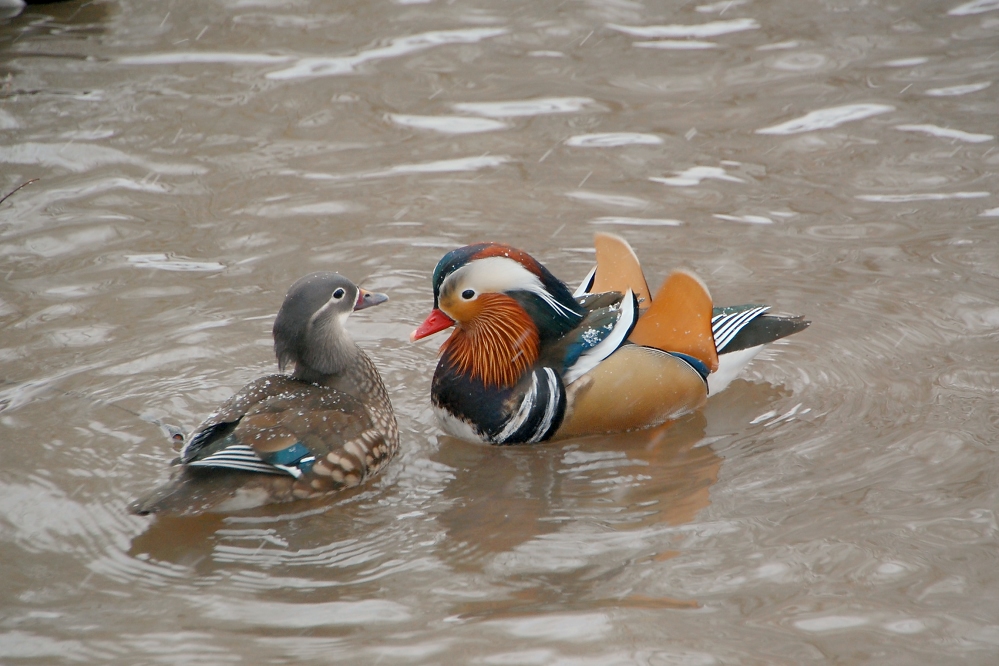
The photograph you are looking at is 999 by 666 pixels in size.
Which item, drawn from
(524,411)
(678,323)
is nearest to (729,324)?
(678,323)

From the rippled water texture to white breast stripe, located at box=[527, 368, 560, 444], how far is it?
11cm

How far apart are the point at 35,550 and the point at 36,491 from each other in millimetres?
439

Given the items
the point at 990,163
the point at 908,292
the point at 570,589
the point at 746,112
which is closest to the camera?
the point at 570,589

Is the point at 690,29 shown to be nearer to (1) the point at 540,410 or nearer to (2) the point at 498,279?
(2) the point at 498,279

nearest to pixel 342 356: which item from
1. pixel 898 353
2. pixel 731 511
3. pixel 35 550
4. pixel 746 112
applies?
pixel 35 550

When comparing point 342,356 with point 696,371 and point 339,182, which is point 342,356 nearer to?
point 696,371

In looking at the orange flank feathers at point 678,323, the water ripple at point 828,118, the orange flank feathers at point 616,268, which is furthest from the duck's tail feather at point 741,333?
the water ripple at point 828,118

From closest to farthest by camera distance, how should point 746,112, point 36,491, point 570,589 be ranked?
point 570,589 → point 36,491 → point 746,112

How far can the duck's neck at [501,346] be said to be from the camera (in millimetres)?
5070

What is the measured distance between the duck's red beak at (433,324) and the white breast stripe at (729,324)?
128 centimetres

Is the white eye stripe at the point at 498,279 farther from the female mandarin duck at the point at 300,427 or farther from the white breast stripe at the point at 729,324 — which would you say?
the white breast stripe at the point at 729,324

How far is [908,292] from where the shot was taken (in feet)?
20.2

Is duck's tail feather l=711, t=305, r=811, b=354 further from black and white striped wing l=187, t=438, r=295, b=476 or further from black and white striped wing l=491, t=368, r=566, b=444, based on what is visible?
black and white striped wing l=187, t=438, r=295, b=476

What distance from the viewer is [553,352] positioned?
5051 mm
